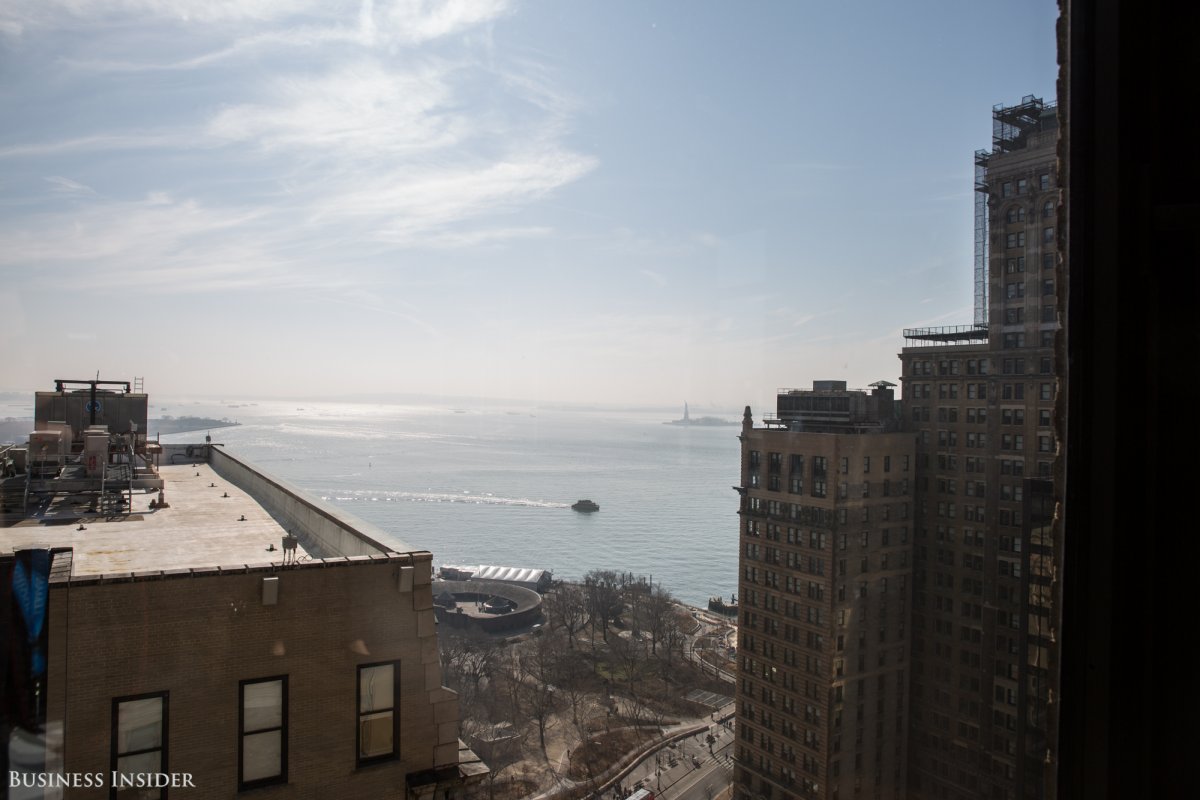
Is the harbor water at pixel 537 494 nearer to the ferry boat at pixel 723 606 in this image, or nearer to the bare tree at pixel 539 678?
the ferry boat at pixel 723 606

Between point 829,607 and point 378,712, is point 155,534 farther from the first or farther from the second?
point 829,607

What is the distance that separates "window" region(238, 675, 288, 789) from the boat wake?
97.4 ft

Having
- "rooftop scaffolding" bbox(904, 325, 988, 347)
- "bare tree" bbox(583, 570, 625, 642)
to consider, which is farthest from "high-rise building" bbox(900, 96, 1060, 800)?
"bare tree" bbox(583, 570, 625, 642)

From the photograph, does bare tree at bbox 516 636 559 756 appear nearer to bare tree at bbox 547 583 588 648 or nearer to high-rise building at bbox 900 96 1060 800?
bare tree at bbox 547 583 588 648

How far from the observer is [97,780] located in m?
2.42

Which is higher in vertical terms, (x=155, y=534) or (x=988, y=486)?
(x=155, y=534)

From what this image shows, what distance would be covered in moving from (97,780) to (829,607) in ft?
29.1

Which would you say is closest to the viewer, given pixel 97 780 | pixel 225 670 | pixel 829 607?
pixel 97 780

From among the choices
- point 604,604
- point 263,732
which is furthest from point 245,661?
point 604,604

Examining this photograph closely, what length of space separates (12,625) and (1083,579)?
3111 millimetres

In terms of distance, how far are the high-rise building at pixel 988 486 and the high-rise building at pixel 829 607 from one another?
0.32m

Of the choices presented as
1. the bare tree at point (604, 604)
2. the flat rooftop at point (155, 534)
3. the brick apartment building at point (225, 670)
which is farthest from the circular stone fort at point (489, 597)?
the brick apartment building at point (225, 670)

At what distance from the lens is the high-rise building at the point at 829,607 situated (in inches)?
351

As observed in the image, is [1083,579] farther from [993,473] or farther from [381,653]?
[993,473]
